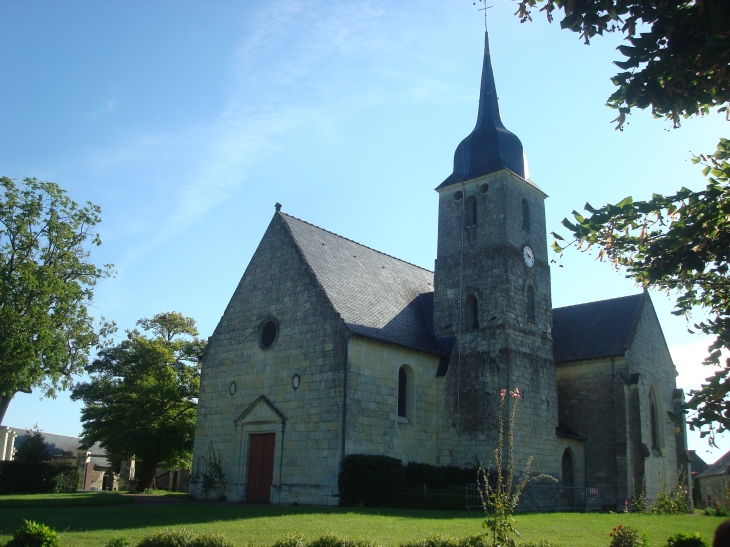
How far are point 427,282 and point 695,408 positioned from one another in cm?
2426

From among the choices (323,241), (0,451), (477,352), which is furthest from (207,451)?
(0,451)

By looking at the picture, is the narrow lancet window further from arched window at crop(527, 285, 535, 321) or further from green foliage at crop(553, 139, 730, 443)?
green foliage at crop(553, 139, 730, 443)

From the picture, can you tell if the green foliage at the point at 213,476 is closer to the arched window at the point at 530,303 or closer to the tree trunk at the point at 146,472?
the tree trunk at the point at 146,472

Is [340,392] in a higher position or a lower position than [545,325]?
lower

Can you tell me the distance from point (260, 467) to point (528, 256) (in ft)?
43.1

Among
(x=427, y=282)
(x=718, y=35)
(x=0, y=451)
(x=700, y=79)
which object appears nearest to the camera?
(x=718, y=35)

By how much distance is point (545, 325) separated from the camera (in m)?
26.7

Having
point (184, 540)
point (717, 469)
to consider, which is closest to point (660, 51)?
point (184, 540)

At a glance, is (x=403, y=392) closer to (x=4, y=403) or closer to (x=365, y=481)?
(x=365, y=481)

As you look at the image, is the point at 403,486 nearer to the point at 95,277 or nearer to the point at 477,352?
the point at 477,352

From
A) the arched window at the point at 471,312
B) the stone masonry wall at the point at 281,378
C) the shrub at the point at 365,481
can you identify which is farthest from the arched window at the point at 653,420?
the stone masonry wall at the point at 281,378

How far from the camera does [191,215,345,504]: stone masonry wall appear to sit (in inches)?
843

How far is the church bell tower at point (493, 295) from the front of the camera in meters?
24.0

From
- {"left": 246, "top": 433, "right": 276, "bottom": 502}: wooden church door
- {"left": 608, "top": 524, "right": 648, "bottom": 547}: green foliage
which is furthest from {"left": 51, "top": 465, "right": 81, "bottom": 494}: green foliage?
{"left": 608, "top": 524, "right": 648, "bottom": 547}: green foliage
